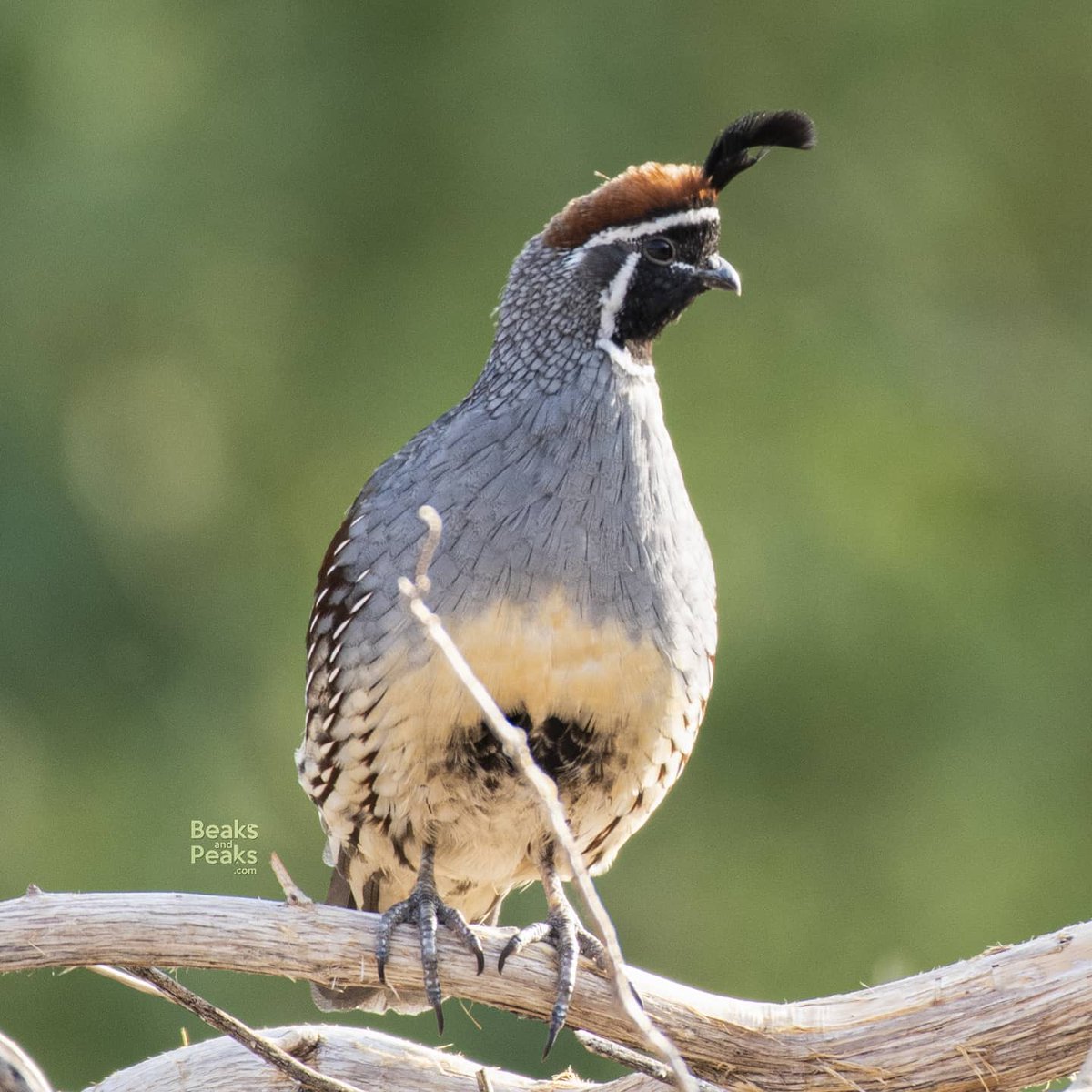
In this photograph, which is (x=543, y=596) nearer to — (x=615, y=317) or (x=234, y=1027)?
(x=615, y=317)

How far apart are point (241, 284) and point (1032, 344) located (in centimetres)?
323

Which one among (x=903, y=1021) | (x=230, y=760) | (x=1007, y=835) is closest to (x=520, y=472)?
(x=903, y=1021)

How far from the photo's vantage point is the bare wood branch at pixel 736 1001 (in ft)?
8.51

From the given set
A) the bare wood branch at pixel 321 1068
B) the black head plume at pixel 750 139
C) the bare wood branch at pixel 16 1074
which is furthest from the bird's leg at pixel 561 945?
the black head plume at pixel 750 139

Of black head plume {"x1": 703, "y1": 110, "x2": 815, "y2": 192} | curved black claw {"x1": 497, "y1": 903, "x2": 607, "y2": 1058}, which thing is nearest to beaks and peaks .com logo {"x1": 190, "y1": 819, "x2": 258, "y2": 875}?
curved black claw {"x1": 497, "y1": 903, "x2": 607, "y2": 1058}

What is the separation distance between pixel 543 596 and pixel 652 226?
2.53 feet

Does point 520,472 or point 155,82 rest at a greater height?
point 155,82

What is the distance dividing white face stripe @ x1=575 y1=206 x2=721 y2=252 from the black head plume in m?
0.07

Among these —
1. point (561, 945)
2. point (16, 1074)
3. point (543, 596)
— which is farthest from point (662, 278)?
point (16, 1074)

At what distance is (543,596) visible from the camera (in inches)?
117

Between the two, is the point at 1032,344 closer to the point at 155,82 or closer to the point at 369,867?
the point at 155,82

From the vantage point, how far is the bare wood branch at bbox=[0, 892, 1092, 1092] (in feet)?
8.51

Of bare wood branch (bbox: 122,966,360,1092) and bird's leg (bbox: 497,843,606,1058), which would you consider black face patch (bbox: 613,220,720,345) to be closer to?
bird's leg (bbox: 497,843,606,1058)

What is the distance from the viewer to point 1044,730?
686 cm
